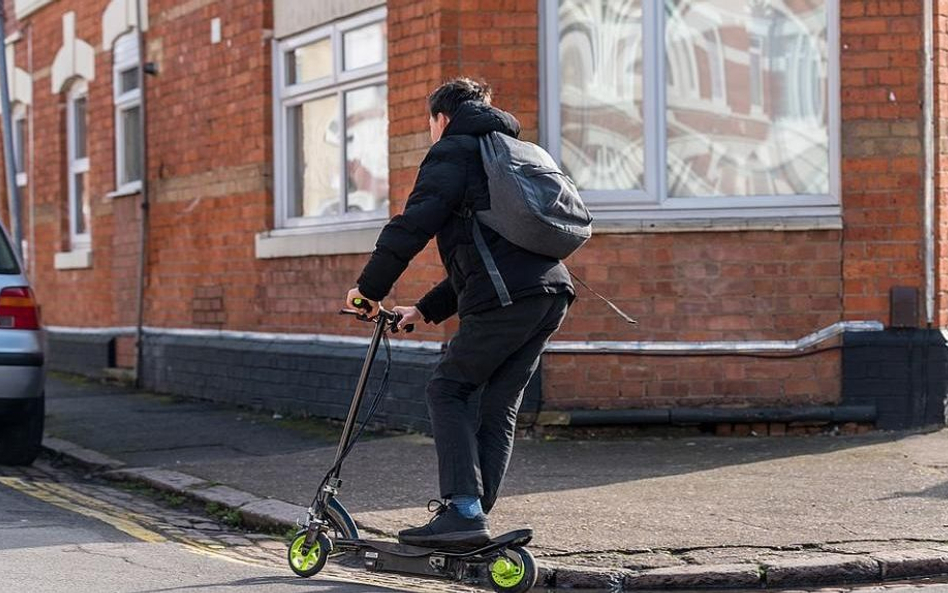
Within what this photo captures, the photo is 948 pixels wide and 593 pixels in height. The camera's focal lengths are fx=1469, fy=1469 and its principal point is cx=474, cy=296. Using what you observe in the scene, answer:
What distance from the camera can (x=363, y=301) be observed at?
562cm

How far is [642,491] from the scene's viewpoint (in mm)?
7652

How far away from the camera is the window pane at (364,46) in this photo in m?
10.9

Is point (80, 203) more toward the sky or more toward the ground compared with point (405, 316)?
more toward the sky

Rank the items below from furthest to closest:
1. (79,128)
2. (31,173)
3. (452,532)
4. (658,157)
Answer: (31,173), (79,128), (658,157), (452,532)

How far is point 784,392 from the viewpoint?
31.2 ft

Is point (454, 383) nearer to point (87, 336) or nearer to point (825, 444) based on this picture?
point (825, 444)

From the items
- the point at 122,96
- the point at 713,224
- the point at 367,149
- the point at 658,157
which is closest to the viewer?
the point at 713,224

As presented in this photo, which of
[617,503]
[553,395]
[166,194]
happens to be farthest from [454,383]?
[166,194]

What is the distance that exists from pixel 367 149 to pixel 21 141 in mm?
8596

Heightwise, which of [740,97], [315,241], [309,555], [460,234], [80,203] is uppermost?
[740,97]

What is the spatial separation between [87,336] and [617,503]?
9658 mm

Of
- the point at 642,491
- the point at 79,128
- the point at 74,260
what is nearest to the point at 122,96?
the point at 79,128

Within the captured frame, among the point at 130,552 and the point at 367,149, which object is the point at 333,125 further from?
the point at 130,552

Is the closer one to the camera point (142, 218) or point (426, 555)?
point (426, 555)
